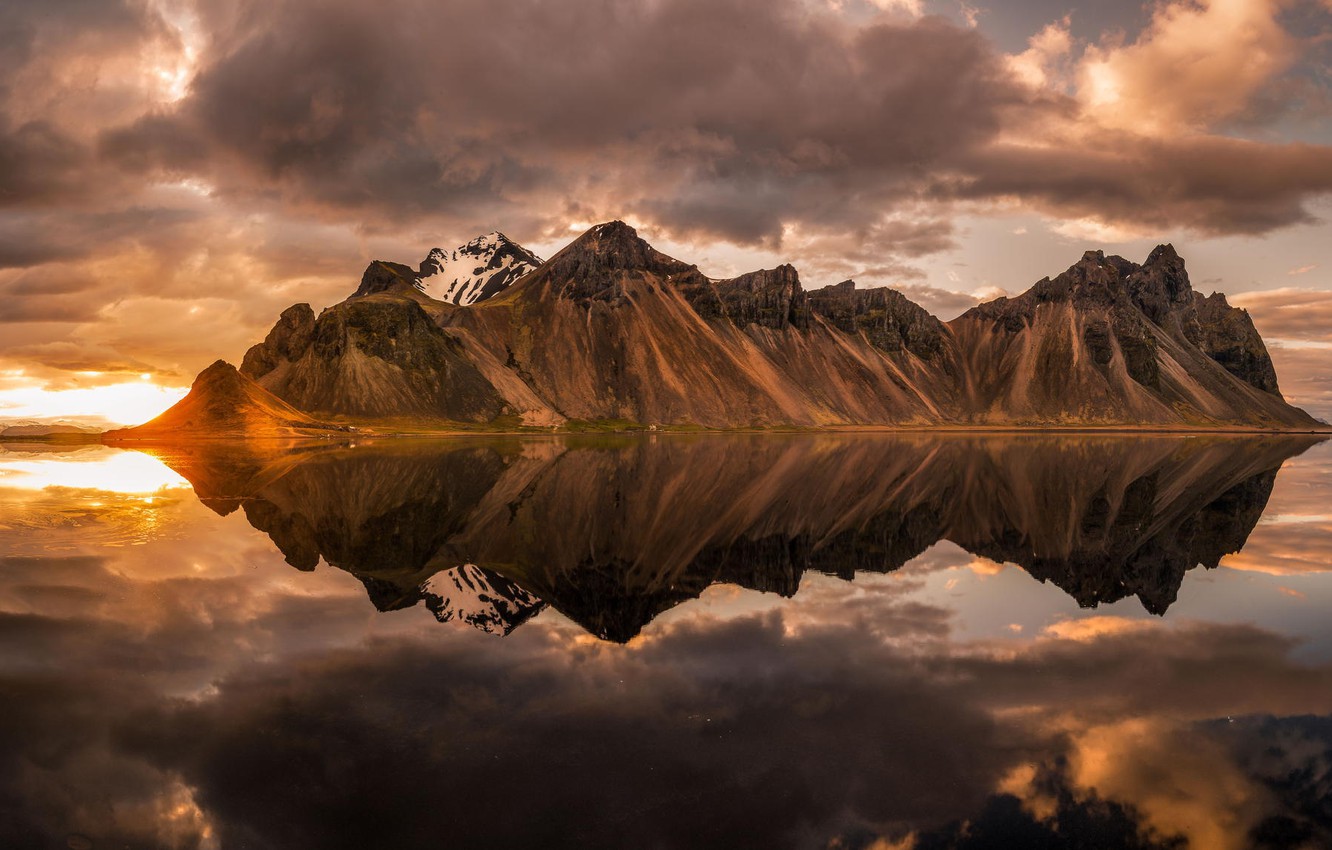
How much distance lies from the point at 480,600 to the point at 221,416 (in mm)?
141252

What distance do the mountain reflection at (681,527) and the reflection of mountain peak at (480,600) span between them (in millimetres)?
83

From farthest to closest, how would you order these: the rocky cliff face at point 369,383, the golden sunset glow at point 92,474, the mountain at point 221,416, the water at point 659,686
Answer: the rocky cliff face at point 369,383
the mountain at point 221,416
the golden sunset glow at point 92,474
the water at point 659,686

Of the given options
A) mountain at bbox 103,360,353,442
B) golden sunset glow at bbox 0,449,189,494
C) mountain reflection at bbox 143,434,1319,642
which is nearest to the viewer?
mountain reflection at bbox 143,434,1319,642

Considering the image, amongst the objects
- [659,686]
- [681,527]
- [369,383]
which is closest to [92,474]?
[681,527]

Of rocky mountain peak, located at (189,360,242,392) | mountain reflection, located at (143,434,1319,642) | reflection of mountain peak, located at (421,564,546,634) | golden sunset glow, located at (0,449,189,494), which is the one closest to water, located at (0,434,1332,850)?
reflection of mountain peak, located at (421,564,546,634)

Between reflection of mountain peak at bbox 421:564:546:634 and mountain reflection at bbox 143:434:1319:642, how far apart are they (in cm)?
8

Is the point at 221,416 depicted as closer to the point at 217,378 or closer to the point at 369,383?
the point at 217,378

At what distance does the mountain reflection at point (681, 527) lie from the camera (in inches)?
841

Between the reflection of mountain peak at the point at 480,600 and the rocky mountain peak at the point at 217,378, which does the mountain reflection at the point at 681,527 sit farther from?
the rocky mountain peak at the point at 217,378

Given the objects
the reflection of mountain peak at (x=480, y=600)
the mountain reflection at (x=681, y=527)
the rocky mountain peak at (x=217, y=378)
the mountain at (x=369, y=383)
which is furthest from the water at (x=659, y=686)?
the mountain at (x=369, y=383)

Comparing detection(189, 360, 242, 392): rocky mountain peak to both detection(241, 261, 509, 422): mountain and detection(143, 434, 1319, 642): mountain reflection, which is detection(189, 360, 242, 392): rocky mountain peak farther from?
detection(143, 434, 1319, 642): mountain reflection

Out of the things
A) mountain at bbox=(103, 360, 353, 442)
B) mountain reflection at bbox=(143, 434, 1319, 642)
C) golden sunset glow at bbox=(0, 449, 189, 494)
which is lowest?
mountain reflection at bbox=(143, 434, 1319, 642)

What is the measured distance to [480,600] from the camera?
19.5 meters

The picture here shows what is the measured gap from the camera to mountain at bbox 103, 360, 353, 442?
134625 millimetres
